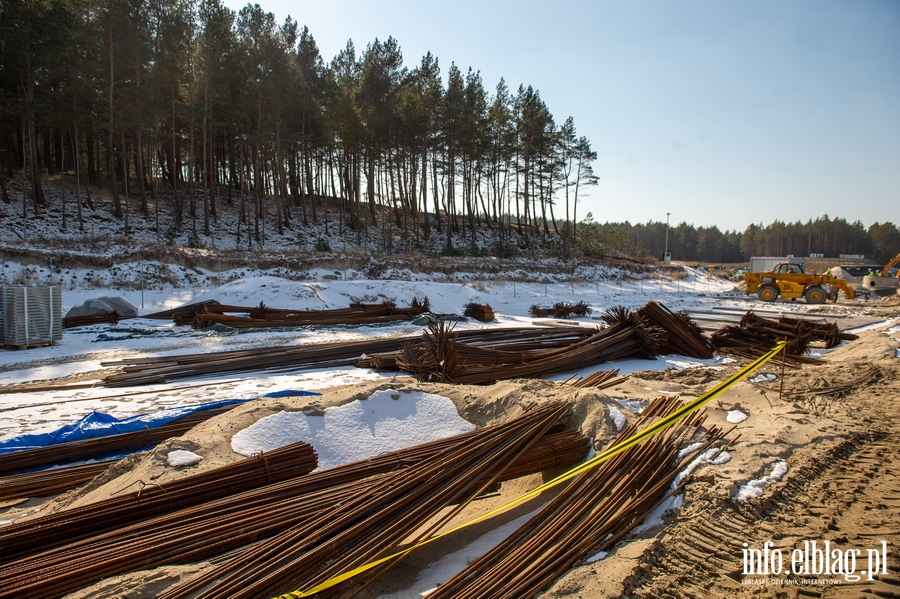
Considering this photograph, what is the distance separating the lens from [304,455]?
3.70 metres

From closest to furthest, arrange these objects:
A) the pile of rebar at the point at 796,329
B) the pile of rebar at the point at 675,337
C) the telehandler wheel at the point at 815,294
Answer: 1. the pile of rebar at the point at 675,337
2. the pile of rebar at the point at 796,329
3. the telehandler wheel at the point at 815,294

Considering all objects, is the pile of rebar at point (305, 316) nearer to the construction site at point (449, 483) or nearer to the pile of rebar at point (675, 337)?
the construction site at point (449, 483)

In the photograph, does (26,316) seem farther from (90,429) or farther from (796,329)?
(796,329)

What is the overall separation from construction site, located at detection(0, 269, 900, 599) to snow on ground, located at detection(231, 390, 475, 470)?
0.02m

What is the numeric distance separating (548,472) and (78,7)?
3379 cm

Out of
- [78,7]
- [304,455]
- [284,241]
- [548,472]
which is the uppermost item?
[78,7]

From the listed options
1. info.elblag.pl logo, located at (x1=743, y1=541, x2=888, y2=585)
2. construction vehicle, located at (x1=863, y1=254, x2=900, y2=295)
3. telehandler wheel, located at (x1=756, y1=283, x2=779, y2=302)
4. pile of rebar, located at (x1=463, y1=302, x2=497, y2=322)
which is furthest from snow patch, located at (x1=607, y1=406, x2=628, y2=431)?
construction vehicle, located at (x1=863, y1=254, x2=900, y2=295)

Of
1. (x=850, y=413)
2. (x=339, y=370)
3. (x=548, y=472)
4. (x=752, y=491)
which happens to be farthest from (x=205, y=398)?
(x=850, y=413)

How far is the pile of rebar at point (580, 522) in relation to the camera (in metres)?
2.65

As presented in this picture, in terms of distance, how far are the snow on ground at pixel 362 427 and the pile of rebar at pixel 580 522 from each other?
5.68ft

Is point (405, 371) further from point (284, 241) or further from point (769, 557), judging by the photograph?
point (284, 241)

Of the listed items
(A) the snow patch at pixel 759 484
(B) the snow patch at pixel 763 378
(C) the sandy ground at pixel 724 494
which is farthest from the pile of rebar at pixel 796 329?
(A) the snow patch at pixel 759 484

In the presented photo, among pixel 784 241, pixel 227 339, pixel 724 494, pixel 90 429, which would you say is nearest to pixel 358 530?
pixel 724 494

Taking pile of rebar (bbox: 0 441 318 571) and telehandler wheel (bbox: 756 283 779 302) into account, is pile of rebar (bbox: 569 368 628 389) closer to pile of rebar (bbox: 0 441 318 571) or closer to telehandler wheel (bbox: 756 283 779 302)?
pile of rebar (bbox: 0 441 318 571)
